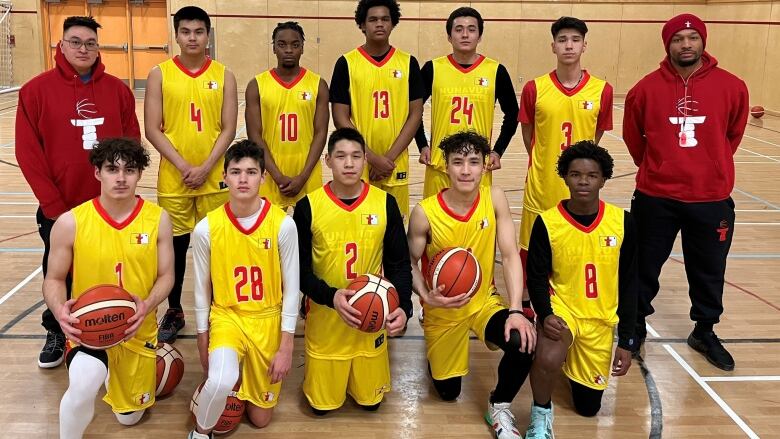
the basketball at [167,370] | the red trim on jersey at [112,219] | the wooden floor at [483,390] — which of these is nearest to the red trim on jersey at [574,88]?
the wooden floor at [483,390]

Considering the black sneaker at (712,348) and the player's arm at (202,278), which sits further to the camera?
the black sneaker at (712,348)

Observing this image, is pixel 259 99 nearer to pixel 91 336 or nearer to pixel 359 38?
pixel 91 336

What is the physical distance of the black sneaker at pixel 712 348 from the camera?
13.2 ft

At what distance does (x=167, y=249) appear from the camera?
3375mm

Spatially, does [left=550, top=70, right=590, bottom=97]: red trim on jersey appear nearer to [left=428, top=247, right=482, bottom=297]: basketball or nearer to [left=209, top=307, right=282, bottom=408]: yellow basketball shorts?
[left=428, top=247, right=482, bottom=297]: basketball

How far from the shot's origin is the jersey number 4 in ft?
11.0

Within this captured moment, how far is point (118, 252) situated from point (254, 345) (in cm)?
77

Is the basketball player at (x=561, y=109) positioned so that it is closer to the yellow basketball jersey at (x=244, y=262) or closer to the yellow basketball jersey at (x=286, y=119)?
the yellow basketball jersey at (x=286, y=119)

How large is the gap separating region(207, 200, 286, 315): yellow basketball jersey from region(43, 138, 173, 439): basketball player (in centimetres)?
25

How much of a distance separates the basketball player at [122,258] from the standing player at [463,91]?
6.23ft

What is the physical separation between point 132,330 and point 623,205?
6.02m

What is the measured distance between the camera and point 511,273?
3.53 meters

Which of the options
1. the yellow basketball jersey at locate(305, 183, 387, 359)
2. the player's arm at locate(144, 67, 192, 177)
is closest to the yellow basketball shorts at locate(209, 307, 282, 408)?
the yellow basketball jersey at locate(305, 183, 387, 359)

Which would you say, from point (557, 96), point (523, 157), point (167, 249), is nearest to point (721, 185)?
point (557, 96)
